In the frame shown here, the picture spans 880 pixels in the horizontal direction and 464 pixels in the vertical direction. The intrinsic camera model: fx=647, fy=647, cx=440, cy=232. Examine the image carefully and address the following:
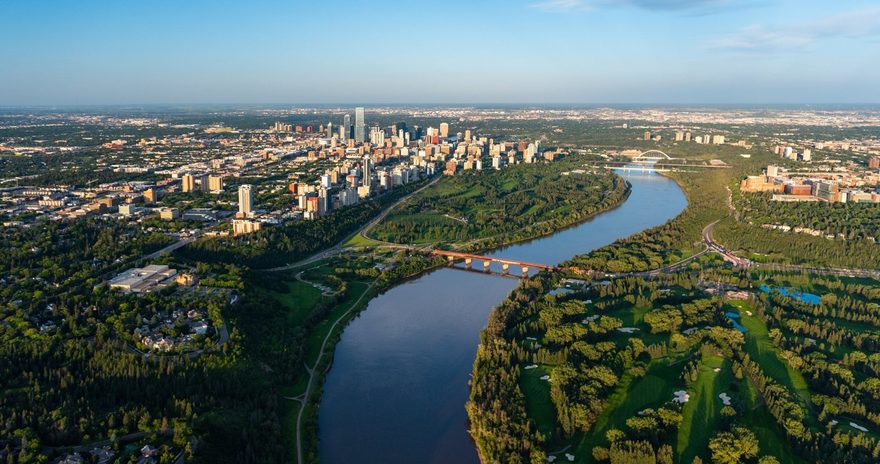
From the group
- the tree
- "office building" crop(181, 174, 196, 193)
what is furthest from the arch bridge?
the tree

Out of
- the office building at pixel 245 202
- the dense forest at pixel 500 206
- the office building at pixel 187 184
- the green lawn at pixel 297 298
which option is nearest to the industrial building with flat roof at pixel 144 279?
the green lawn at pixel 297 298

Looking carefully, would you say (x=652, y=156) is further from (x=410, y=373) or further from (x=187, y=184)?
(x=410, y=373)

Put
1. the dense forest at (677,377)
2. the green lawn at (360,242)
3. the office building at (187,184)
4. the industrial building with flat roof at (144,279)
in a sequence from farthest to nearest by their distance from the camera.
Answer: the office building at (187,184), the green lawn at (360,242), the industrial building with flat roof at (144,279), the dense forest at (677,377)

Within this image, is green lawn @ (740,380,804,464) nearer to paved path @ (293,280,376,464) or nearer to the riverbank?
the riverbank

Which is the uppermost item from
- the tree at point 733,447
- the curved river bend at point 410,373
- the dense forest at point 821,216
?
the dense forest at point 821,216

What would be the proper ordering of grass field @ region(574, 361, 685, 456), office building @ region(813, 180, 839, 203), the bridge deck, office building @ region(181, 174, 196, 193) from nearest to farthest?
grass field @ region(574, 361, 685, 456) → the bridge deck → office building @ region(813, 180, 839, 203) → office building @ region(181, 174, 196, 193)

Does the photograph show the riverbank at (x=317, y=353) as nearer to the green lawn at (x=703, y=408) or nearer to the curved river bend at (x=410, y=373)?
the curved river bend at (x=410, y=373)

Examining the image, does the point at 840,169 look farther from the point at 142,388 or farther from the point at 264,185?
the point at 142,388
